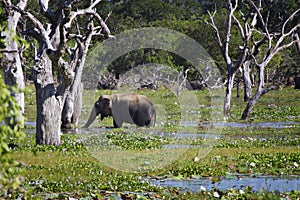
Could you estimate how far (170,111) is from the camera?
44344mm

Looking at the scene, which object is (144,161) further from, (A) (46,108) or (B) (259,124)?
(B) (259,124)

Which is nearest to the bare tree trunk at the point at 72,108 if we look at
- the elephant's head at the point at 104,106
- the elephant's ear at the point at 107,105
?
the elephant's head at the point at 104,106

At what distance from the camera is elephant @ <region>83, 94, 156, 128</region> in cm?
3291

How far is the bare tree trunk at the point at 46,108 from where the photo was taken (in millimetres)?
20859

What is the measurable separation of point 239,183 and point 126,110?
19.8 m

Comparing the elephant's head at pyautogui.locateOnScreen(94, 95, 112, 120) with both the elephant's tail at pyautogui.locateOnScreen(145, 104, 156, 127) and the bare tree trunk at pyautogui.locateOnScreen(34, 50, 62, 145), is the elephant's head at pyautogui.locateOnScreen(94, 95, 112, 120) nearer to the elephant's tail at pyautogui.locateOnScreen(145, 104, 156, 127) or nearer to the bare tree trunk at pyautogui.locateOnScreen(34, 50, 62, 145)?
the elephant's tail at pyautogui.locateOnScreen(145, 104, 156, 127)

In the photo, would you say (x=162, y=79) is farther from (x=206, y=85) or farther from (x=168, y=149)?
(x=168, y=149)

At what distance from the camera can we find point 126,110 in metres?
33.3

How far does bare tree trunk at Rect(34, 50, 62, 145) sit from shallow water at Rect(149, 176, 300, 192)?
7.43 m

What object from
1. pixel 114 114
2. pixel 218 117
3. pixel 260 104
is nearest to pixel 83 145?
pixel 114 114

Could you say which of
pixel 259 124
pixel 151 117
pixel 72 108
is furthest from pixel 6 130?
pixel 151 117

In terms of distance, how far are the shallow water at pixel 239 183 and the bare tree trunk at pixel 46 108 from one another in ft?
24.4

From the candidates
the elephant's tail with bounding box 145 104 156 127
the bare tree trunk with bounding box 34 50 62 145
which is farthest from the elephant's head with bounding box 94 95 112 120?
the bare tree trunk with bounding box 34 50 62 145

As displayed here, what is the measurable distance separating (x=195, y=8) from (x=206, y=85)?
142ft
